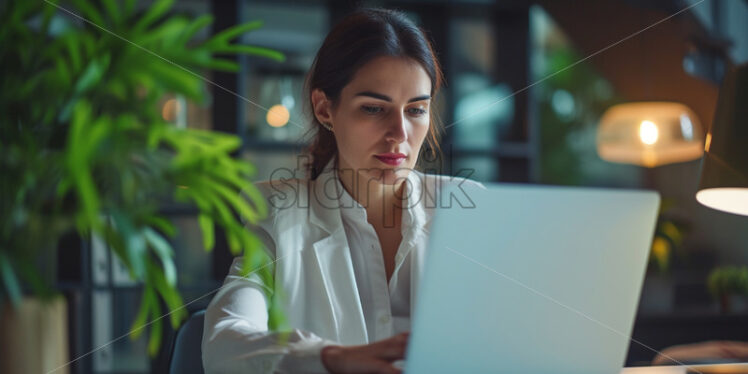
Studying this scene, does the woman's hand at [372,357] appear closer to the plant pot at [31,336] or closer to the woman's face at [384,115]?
the plant pot at [31,336]

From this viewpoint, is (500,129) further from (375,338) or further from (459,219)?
(459,219)

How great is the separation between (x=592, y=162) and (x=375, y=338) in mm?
2377

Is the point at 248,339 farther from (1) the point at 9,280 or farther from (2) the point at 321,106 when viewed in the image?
(2) the point at 321,106

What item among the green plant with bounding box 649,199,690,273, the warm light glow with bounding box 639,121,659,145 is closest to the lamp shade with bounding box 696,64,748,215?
the warm light glow with bounding box 639,121,659,145

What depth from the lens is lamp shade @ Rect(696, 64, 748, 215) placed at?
959 millimetres

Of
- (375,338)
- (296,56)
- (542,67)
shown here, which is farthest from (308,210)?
(542,67)

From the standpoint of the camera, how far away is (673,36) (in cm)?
263

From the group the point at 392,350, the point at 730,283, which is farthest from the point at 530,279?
the point at 730,283

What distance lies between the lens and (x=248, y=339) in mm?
869

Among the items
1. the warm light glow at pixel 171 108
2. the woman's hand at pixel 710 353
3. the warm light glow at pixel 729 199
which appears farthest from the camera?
the warm light glow at pixel 171 108

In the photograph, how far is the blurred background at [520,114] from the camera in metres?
2.09

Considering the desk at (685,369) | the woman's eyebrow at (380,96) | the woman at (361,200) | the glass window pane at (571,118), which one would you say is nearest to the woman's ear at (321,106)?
the woman at (361,200)

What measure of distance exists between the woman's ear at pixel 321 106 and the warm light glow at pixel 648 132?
4.66 ft

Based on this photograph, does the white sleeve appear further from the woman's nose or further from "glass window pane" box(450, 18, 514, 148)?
"glass window pane" box(450, 18, 514, 148)
